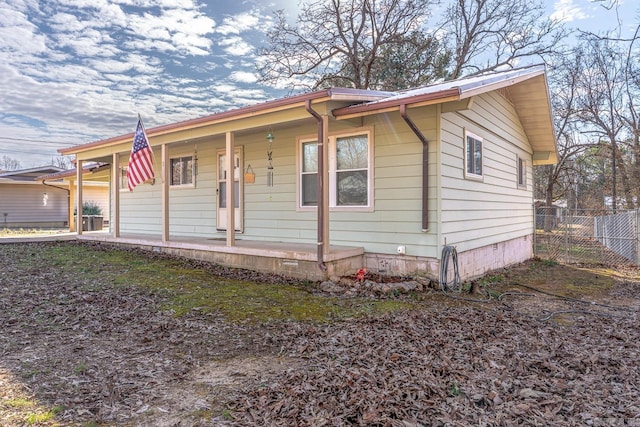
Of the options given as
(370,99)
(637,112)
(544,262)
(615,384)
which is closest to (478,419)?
(615,384)

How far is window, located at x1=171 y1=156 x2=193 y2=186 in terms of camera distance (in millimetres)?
9586

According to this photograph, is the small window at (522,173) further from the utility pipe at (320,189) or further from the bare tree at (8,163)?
the bare tree at (8,163)

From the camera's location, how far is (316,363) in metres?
3.07

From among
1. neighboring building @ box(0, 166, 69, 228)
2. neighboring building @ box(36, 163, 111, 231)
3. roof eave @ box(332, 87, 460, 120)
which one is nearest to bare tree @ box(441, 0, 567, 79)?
roof eave @ box(332, 87, 460, 120)

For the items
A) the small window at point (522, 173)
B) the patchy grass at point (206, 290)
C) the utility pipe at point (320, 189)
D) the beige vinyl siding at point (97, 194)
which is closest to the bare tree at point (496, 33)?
the small window at point (522, 173)

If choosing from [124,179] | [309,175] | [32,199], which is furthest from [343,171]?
[32,199]

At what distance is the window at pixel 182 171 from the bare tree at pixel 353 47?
8041mm

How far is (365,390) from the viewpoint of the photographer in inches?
99.6

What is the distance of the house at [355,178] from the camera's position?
595 cm

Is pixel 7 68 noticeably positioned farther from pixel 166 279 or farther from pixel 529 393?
pixel 529 393

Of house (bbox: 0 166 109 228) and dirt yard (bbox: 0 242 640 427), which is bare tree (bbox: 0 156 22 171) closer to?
house (bbox: 0 166 109 228)

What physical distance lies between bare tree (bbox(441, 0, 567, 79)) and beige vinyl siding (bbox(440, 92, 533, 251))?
7.07 metres

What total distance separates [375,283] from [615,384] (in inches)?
130

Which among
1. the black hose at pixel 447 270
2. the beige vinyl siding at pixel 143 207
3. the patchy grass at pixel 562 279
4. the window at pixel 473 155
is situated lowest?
the patchy grass at pixel 562 279
